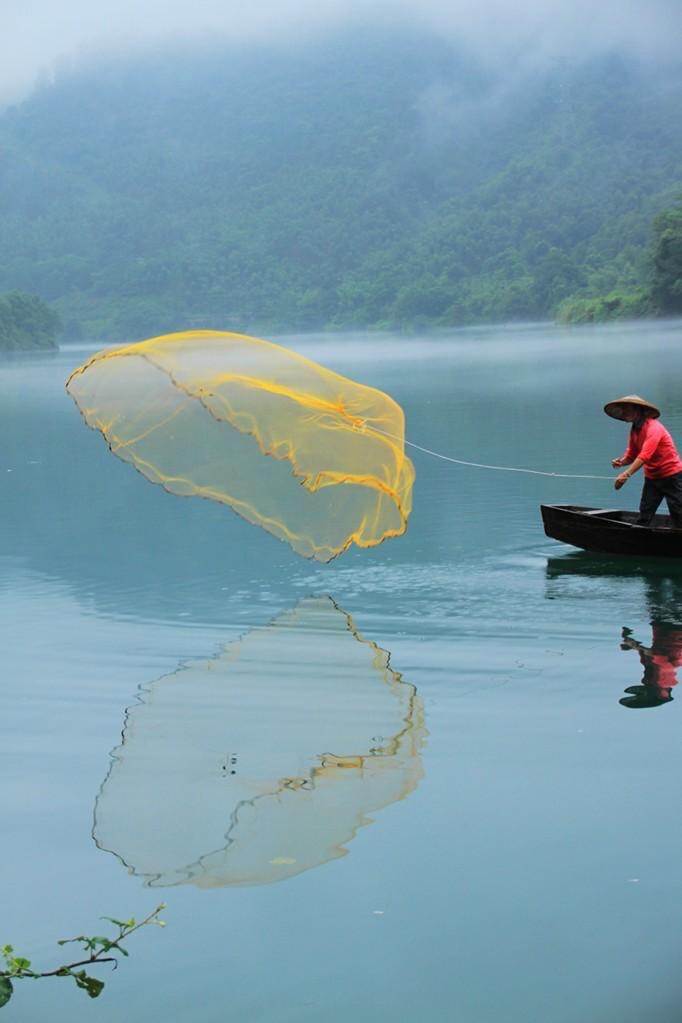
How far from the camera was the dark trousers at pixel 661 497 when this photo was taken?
37.1 ft

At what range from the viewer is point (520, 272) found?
10481 cm

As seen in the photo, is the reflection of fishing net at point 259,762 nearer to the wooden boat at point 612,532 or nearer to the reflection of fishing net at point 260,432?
the reflection of fishing net at point 260,432

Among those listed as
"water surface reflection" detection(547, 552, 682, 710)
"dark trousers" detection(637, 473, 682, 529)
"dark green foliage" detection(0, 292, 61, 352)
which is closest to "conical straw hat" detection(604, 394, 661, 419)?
"dark trousers" detection(637, 473, 682, 529)

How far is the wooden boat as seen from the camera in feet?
36.4

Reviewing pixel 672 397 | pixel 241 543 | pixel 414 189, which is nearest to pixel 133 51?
pixel 414 189

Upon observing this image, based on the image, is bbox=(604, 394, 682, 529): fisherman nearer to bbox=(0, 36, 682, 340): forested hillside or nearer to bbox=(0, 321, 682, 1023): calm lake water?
bbox=(0, 321, 682, 1023): calm lake water

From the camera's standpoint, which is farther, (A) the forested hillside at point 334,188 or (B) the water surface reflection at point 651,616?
(A) the forested hillside at point 334,188

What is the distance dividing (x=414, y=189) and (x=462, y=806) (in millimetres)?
133178

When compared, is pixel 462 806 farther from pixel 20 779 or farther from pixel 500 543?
pixel 500 543

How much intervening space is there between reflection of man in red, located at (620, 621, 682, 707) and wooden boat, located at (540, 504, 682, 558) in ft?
5.09

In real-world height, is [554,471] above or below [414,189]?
below

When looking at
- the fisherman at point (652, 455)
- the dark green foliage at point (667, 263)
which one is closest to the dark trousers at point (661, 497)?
the fisherman at point (652, 455)

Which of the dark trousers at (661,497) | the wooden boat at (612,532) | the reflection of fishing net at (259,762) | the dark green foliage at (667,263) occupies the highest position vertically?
the dark green foliage at (667,263)

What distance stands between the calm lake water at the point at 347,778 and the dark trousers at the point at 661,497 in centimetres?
42
